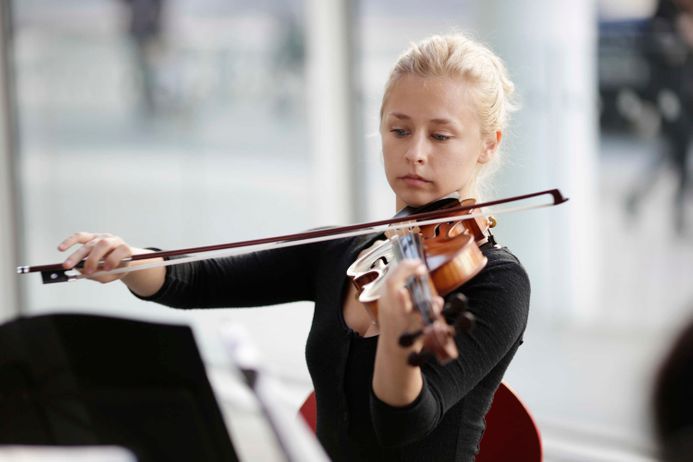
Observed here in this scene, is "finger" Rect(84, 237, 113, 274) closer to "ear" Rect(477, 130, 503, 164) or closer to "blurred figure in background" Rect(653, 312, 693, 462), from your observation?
"ear" Rect(477, 130, 503, 164)

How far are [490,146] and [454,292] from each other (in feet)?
0.67

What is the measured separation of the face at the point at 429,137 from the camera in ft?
3.80

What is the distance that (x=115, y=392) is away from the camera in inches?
47.4

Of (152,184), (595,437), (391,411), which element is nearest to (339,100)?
(152,184)

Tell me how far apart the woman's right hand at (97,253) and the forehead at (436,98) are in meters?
0.36

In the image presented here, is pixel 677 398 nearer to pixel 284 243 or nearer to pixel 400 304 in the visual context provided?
pixel 400 304

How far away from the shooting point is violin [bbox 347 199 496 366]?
888mm

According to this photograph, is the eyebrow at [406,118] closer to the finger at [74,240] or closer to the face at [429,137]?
the face at [429,137]

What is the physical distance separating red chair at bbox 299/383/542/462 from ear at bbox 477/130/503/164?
0.95 ft

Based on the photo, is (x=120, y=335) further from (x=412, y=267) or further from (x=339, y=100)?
(x=339, y=100)

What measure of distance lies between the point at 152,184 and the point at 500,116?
8.41 ft

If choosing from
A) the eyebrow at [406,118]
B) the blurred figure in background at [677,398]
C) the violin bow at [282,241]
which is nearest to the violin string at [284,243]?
the violin bow at [282,241]

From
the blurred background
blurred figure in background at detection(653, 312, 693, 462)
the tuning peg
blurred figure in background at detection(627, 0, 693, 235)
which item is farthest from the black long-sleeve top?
blurred figure in background at detection(627, 0, 693, 235)

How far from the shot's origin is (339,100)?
3.23 m
